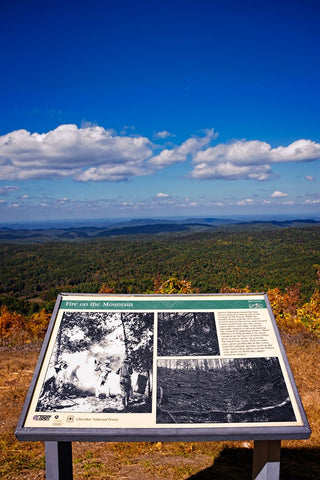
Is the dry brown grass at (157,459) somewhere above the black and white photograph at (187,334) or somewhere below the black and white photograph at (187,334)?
below

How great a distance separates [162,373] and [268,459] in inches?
43.9

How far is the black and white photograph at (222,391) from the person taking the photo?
2.83 meters

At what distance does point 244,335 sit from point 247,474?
2.34 m

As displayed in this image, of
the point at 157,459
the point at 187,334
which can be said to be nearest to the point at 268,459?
the point at 187,334

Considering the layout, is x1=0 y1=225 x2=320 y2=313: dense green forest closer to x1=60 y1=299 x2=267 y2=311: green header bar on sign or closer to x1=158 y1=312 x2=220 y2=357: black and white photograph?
x1=60 y1=299 x2=267 y2=311: green header bar on sign

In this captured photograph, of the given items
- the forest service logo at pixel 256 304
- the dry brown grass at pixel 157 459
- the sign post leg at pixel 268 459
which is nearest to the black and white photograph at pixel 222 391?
the sign post leg at pixel 268 459

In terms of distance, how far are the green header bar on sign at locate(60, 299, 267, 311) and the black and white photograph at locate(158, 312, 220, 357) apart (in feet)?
0.26

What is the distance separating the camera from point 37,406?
2.89m

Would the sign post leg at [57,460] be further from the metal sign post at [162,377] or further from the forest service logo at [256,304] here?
the forest service logo at [256,304]

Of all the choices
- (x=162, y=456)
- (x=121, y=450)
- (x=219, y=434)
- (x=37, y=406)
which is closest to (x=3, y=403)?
(x=121, y=450)

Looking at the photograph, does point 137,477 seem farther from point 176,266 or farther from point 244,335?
point 176,266

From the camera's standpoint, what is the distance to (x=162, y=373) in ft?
10.1

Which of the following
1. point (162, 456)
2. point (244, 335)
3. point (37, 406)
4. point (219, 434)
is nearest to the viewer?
point (219, 434)

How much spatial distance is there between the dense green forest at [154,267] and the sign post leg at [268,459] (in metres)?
28.1
